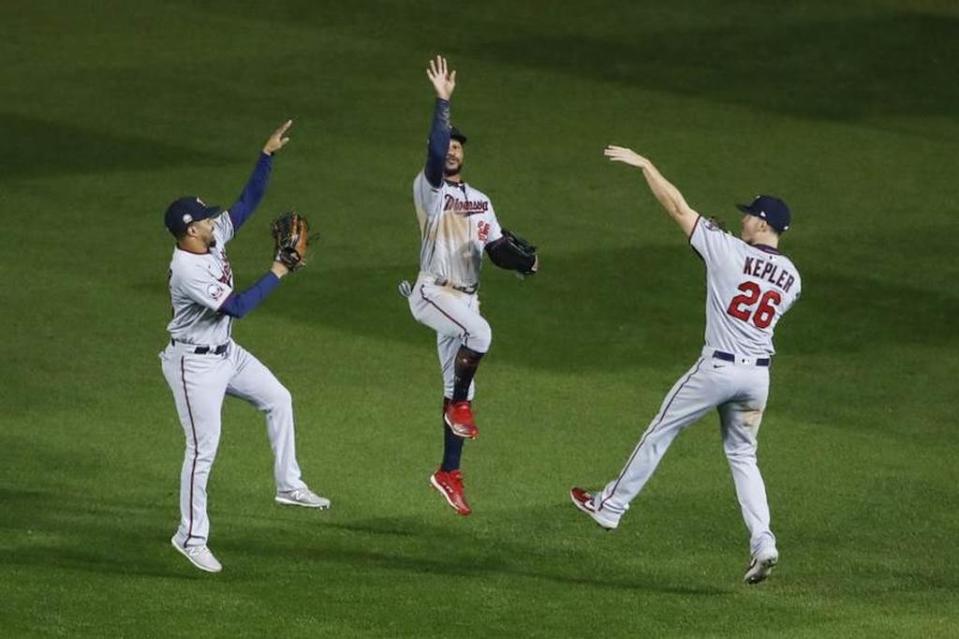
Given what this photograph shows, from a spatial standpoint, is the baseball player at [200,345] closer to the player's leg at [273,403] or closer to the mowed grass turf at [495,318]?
the player's leg at [273,403]

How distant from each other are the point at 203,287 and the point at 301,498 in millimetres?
1645

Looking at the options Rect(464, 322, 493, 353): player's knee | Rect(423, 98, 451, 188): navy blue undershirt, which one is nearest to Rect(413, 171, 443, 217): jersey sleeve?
Rect(423, 98, 451, 188): navy blue undershirt

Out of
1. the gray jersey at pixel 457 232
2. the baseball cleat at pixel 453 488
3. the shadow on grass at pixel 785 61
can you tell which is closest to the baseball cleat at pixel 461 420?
the baseball cleat at pixel 453 488

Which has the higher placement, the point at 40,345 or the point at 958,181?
the point at 958,181

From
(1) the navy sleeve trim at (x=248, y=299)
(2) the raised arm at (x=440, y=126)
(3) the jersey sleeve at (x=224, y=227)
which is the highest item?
(2) the raised arm at (x=440, y=126)

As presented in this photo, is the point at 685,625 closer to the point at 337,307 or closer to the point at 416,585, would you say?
the point at 416,585

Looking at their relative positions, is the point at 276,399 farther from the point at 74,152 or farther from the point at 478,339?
the point at 74,152

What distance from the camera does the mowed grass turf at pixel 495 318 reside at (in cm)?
1072

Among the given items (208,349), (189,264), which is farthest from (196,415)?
(189,264)

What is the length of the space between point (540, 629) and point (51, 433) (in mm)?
4797

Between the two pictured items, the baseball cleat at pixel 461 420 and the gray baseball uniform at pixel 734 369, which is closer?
the gray baseball uniform at pixel 734 369

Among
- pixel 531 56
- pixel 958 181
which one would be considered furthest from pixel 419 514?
pixel 531 56

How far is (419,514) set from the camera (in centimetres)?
1207

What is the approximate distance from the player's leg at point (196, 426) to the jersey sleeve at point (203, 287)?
1.40 ft
